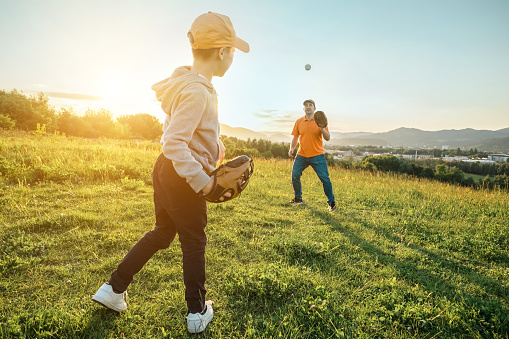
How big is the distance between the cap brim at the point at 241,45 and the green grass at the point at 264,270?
2275mm

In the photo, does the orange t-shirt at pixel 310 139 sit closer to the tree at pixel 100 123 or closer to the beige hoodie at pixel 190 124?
the beige hoodie at pixel 190 124

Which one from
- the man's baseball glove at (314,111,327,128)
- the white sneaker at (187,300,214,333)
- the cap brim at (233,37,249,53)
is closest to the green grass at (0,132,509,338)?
the white sneaker at (187,300,214,333)

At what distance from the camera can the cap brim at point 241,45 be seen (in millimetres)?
2089

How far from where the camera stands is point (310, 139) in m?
6.33

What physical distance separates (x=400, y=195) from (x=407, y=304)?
677 cm

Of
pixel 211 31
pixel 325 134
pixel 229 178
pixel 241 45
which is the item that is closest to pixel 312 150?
pixel 325 134

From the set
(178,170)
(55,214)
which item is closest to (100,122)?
(55,214)

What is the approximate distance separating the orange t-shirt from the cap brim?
4375 mm

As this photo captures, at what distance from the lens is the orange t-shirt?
631 cm

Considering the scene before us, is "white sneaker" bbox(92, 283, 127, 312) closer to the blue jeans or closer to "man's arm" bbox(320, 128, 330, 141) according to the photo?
the blue jeans

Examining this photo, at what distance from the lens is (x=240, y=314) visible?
2.42 metres

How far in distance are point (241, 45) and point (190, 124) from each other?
86 centimetres

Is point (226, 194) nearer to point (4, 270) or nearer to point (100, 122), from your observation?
point (4, 270)

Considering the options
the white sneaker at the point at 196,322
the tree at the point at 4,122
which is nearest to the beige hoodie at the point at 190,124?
the white sneaker at the point at 196,322
